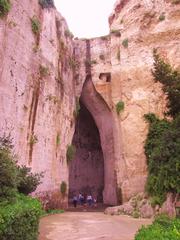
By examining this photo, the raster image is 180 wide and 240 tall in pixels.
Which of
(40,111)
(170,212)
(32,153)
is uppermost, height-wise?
(40,111)

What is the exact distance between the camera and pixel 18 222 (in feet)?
20.4

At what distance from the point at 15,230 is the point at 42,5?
14529 millimetres

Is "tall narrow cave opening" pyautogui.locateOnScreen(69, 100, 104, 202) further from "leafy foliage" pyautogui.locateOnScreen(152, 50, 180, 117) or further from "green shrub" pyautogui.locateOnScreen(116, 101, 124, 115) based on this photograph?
"leafy foliage" pyautogui.locateOnScreen(152, 50, 180, 117)

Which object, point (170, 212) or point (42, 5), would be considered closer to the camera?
point (170, 212)

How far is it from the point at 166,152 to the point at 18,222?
354 inches

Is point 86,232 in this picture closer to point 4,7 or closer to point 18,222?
point 18,222

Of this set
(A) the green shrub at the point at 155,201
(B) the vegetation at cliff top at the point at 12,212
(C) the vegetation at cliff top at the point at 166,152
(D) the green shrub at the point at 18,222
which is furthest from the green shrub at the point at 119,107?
(D) the green shrub at the point at 18,222

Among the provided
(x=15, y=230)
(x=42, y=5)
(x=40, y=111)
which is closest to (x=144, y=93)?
(x=40, y=111)

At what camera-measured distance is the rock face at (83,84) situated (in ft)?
45.7

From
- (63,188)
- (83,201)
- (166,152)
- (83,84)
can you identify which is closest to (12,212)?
(166,152)

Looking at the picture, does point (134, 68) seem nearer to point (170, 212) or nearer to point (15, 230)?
point (170, 212)

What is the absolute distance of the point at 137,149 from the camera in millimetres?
18125

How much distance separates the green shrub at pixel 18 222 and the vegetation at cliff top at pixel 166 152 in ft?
25.6

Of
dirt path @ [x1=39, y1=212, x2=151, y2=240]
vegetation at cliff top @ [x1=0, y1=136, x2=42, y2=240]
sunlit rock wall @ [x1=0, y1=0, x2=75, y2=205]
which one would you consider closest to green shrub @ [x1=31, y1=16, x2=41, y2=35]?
sunlit rock wall @ [x1=0, y1=0, x2=75, y2=205]
